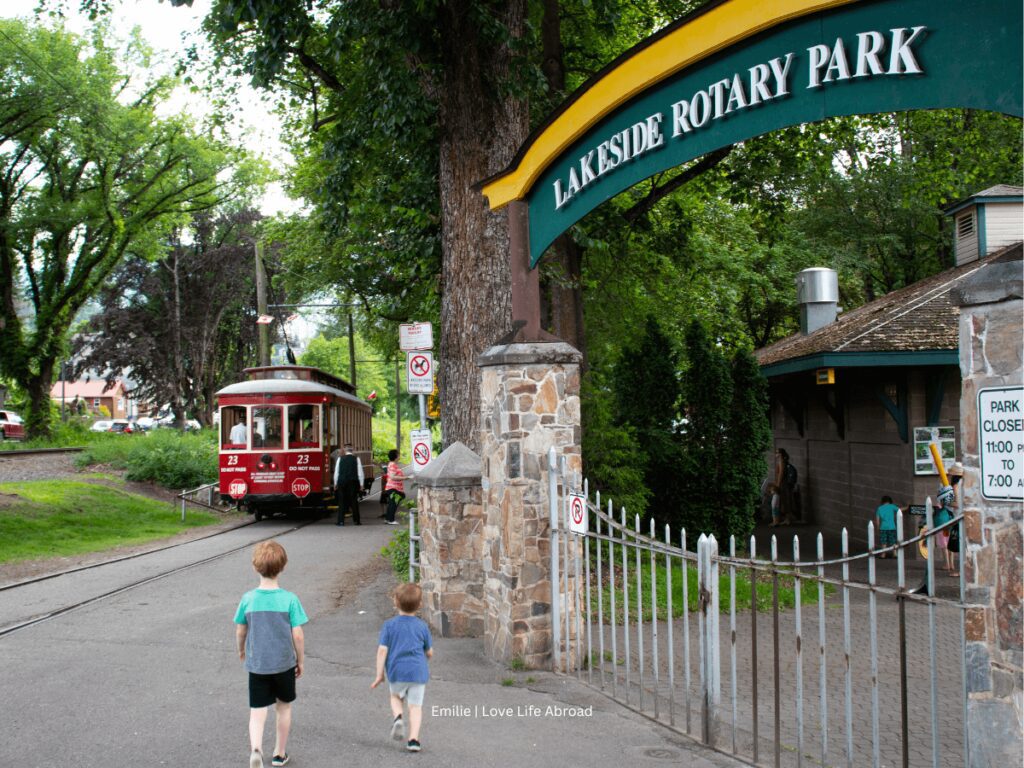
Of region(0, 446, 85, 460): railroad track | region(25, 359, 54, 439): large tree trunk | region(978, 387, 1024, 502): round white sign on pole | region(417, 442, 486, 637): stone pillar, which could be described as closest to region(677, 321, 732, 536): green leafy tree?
region(417, 442, 486, 637): stone pillar

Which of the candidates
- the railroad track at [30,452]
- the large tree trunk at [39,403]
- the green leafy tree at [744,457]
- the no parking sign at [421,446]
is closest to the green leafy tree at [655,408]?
the green leafy tree at [744,457]

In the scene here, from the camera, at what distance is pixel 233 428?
2208 cm

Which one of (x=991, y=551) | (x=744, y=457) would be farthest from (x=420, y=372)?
(x=991, y=551)

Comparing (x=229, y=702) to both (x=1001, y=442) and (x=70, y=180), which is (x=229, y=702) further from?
(x=70, y=180)

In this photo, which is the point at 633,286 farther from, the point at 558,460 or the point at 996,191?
the point at 558,460

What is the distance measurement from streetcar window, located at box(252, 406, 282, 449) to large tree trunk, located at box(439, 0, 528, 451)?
11.4 meters

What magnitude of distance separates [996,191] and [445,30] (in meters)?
12.9

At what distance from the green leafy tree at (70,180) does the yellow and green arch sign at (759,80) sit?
27031mm

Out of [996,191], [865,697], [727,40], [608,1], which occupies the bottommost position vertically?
[865,697]

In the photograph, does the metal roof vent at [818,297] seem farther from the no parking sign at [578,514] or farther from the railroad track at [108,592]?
the no parking sign at [578,514]

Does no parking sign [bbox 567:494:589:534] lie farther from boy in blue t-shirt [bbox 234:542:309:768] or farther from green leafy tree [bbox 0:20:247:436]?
green leafy tree [bbox 0:20:247:436]

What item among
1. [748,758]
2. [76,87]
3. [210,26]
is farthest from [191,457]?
[748,758]

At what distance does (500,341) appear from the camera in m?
8.14

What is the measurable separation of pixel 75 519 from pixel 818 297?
1730 centimetres
